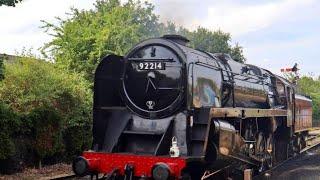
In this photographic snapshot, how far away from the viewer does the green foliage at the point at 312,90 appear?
48.2 m

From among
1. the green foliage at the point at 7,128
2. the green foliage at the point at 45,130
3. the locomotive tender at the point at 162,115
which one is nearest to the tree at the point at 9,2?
the locomotive tender at the point at 162,115

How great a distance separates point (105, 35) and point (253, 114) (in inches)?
432

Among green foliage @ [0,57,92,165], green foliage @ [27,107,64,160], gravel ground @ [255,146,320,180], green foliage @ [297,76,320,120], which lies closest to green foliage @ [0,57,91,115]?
green foliage @ [0,57,92,165]

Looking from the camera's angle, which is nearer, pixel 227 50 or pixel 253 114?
pixel 253 114

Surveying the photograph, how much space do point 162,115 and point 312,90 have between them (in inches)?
1870

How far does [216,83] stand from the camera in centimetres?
1005

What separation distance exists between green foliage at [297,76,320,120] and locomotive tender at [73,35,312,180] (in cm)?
3911

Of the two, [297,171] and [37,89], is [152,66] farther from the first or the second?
[297,171]

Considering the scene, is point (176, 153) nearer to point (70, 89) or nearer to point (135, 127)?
point (135, 127)

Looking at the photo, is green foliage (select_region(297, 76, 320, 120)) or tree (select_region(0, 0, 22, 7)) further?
green foliage (select_region(297, 76, 320, 120))

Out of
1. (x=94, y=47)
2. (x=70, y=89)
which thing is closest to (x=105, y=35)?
(x=94, y=47)

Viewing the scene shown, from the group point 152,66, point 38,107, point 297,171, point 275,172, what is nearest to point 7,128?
point 38,107

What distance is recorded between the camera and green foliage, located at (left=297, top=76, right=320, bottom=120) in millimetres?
48250

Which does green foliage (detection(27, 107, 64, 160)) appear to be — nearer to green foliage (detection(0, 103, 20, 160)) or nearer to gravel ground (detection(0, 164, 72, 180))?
gravel ground (detection(0, 164, 72, 180))
